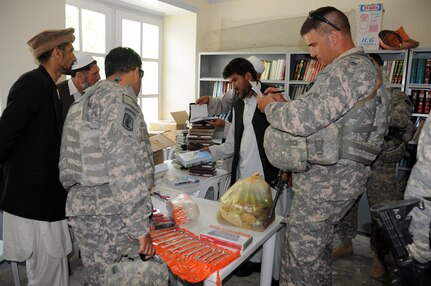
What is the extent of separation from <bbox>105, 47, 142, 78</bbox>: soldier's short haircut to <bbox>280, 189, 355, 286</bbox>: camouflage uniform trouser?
1.01 metres

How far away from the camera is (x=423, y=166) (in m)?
1.12

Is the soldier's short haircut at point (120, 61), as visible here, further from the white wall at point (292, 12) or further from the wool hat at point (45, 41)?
the white wall at point (292, 12)

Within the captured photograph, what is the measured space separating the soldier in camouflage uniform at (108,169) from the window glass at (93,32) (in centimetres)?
242

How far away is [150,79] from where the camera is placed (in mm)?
4531

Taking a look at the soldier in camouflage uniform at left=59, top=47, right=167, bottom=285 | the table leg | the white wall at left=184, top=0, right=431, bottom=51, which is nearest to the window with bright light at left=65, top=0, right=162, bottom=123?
the white wall at left=184, top=0, right=431, bottom=51

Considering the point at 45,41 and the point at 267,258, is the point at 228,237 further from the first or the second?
the point at 45,41

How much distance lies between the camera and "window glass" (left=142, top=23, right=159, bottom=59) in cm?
432

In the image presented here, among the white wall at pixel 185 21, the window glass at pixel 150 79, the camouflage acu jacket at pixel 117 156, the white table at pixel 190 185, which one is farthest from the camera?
the window glass at pixel 150 79

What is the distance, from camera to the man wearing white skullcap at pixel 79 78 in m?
2.35

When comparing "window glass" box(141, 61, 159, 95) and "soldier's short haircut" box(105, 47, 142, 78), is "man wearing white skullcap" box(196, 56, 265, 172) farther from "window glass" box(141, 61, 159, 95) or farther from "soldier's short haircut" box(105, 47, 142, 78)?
"window glass" box(141, 61, 159, 95)

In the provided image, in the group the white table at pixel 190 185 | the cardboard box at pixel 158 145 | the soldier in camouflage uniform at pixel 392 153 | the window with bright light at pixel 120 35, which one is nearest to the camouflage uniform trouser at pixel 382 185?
the soldier in camouflage uniform at pixel 392 153

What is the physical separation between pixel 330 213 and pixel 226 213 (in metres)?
0.50

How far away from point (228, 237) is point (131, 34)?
3.44 metres

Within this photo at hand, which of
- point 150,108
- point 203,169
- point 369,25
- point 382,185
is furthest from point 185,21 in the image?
→ point 382,185
